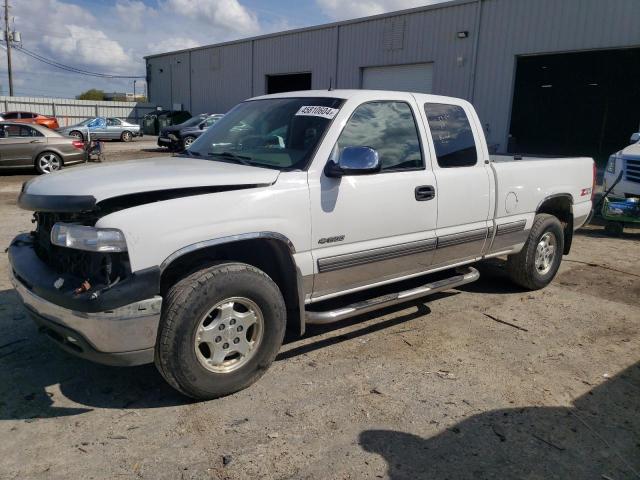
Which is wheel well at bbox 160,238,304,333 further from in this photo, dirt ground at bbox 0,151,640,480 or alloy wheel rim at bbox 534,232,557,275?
alloy wheel rim at bbox 534,232,557,275

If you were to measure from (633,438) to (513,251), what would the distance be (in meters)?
2.61

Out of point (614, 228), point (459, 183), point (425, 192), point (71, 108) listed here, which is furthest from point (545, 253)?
point (71, 108)

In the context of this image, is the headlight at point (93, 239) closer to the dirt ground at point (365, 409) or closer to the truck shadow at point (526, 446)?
the dirt ground at point (365, 409)

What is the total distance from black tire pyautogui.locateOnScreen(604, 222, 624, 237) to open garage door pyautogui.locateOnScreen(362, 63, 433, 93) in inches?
512

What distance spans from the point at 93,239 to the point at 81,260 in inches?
11.9

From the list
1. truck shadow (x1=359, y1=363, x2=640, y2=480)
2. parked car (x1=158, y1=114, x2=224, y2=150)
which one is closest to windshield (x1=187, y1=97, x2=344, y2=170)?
truck shadow (x1=359, y1=363, x2=640, y2=480)

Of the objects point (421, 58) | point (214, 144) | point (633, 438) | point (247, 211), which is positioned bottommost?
point (633, 438)

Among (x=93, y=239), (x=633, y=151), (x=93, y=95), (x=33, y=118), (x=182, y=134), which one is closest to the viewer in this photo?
(x=93, y=239)

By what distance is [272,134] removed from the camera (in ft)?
13.8

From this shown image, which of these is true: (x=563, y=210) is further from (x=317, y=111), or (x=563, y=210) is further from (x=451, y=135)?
(x=317, y=111)

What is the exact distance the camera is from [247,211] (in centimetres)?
340

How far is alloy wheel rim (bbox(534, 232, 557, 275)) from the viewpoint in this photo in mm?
5855

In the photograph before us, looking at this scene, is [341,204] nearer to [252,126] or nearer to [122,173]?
[252,126]

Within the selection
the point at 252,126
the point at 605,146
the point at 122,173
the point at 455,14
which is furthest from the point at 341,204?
the point at 605,146
